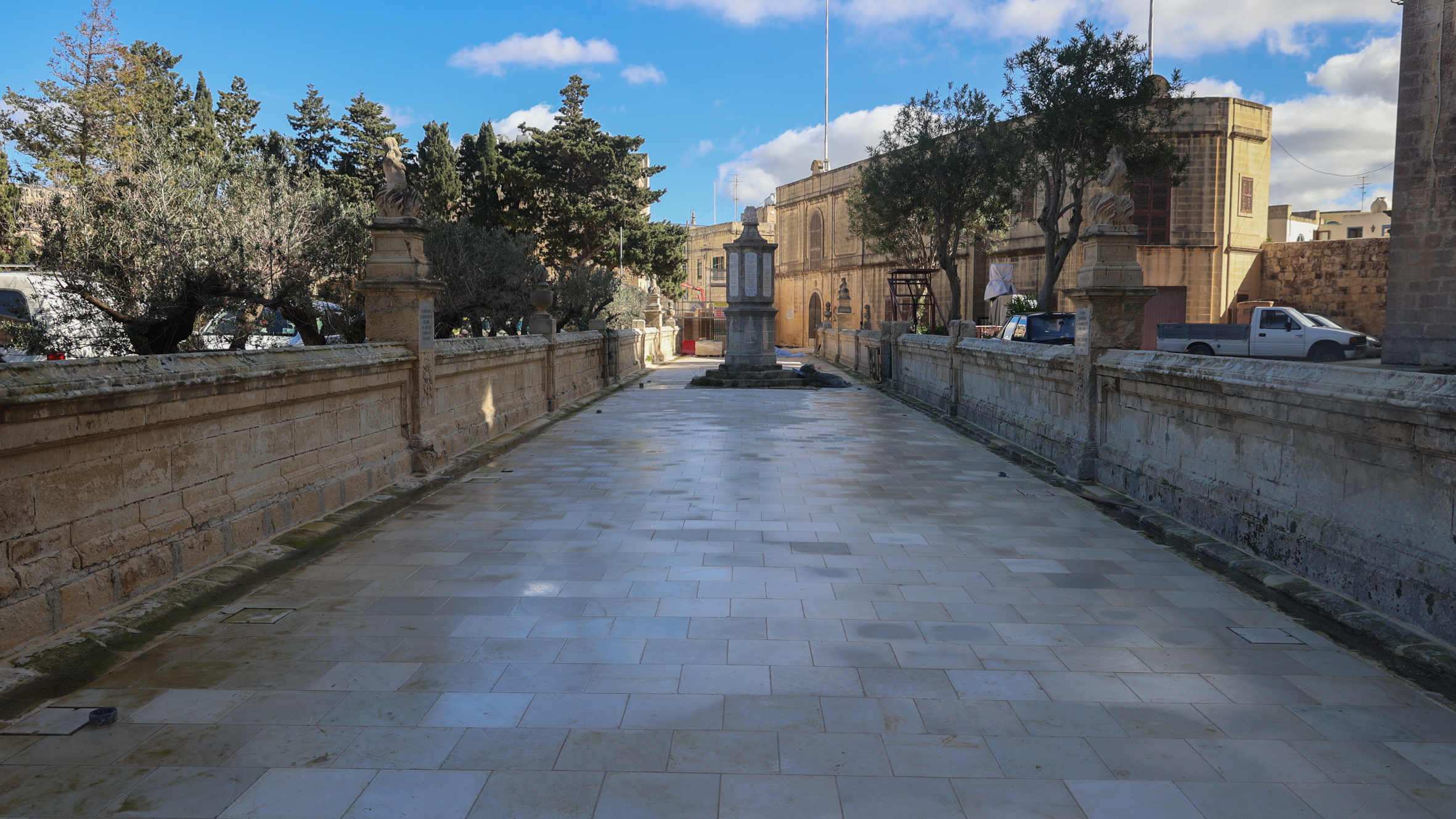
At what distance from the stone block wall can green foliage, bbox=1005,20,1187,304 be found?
26.1ft

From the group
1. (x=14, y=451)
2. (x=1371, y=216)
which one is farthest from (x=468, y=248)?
(x=1371, y=216)

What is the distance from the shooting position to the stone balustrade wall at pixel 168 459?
13.6ft

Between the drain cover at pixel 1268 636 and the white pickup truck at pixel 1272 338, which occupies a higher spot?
the white pickup truck at pixel 1272 338

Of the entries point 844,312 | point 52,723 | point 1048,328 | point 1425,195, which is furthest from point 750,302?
point 52,723

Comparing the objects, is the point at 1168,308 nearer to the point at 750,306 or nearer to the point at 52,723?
the point at 750,306

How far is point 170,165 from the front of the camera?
1374 cm

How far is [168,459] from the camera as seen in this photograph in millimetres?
5250

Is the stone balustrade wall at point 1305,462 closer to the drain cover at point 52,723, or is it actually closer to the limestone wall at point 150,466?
the drain cover at point 52,723

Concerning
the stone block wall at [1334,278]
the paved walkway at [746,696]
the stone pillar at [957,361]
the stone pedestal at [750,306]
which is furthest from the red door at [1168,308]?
the paved walkway at [746,696]

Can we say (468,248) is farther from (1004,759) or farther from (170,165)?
(1004,759)

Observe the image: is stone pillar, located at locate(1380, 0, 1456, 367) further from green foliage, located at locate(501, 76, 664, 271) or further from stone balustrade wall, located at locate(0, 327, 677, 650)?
green foliage, located at locate(501, 76, 664, 271)

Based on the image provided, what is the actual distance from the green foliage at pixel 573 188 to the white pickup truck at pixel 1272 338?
2340 cm

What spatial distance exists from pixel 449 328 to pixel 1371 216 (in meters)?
44.1

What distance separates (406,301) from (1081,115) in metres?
17.5
